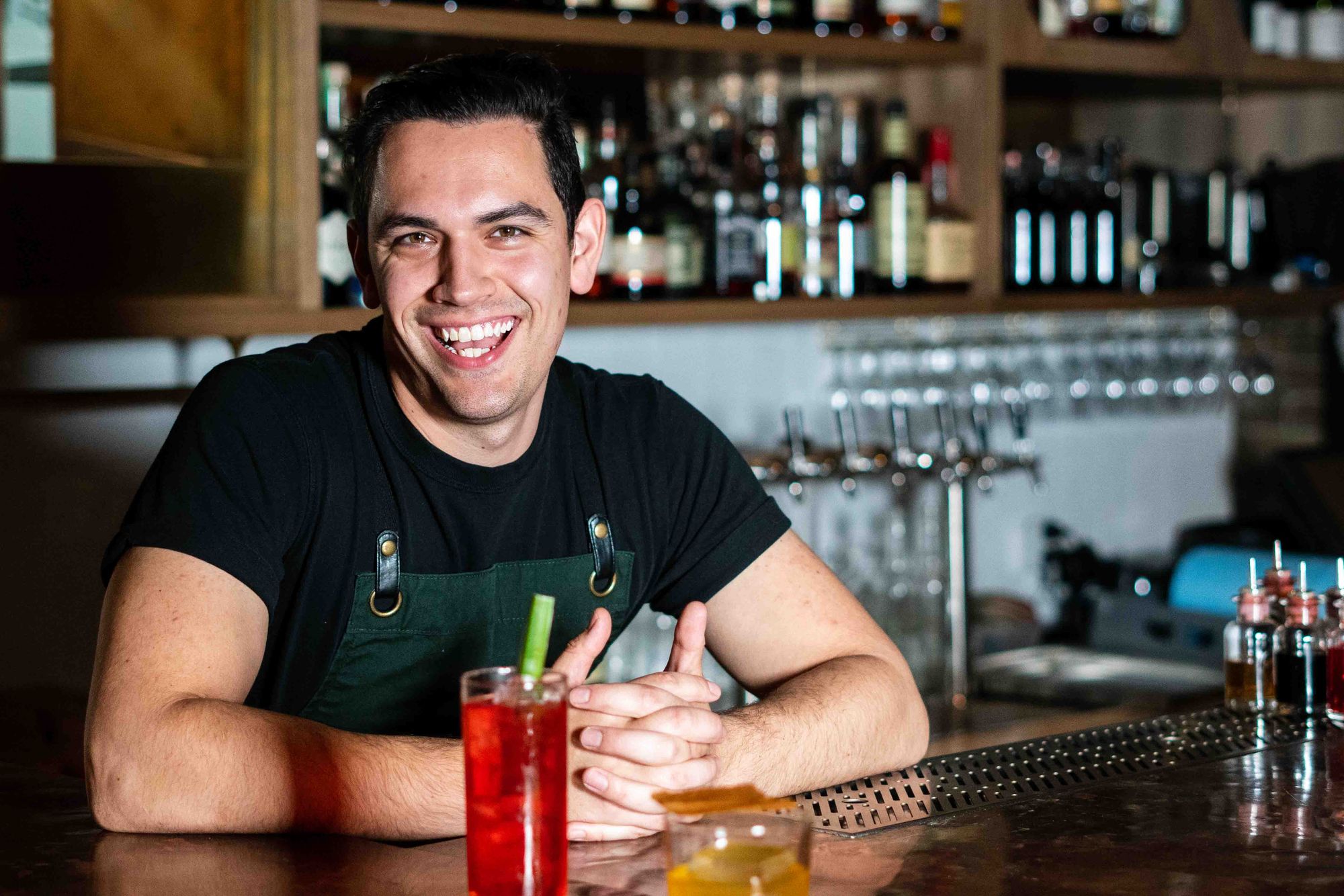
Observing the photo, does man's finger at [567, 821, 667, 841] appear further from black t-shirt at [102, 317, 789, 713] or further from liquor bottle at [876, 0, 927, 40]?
liquor bottle at [876, 0, 927, 40]

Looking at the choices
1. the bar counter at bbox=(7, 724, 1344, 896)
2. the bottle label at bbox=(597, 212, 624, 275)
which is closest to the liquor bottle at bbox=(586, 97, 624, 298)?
the bottle label at bbox=(597, 212, 624, 275)

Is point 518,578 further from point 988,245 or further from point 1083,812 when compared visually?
point 988,245

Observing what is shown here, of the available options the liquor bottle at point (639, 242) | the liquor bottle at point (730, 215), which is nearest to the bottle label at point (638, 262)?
the liquor bottle at point (639, 242)

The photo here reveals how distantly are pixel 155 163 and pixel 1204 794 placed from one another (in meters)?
1.66

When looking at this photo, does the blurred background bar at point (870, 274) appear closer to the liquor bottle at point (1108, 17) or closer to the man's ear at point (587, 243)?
the liquor bottle at point (1108, 17)

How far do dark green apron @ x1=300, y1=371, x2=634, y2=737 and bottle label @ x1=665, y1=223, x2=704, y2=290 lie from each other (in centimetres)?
102

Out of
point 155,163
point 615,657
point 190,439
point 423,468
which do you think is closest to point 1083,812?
point 423,468

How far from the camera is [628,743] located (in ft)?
4.20

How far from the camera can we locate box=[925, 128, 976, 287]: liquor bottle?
2.89m

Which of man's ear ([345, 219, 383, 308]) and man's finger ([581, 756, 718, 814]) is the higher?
man's ear ([345, 219, 383, 308])

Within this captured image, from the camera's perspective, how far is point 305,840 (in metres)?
1.27

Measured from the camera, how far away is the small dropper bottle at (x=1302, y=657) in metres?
1.69

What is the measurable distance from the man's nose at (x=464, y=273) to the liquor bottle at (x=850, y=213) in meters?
1.29

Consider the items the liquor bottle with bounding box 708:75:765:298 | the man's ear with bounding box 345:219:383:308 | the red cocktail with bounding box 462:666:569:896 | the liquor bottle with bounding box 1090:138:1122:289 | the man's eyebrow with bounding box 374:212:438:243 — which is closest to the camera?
the red cocktail with bounding box 462:666:569:896
